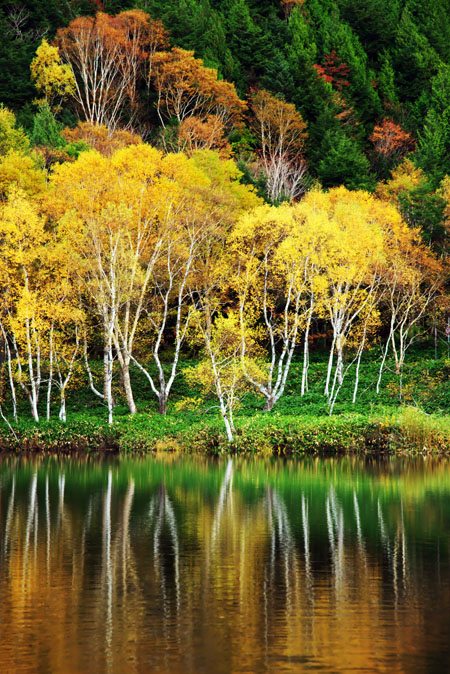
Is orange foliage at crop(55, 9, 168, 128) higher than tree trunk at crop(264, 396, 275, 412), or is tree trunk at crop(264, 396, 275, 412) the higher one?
orange foliage at crop(55, 9, 168, 128)

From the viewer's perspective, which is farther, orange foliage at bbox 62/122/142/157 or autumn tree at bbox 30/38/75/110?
autumn tree at bbox 30/38/75/110

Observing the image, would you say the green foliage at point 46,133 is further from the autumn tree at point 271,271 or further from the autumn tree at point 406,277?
the autumn tree at point 406,277

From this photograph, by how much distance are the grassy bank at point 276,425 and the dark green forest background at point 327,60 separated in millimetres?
22023

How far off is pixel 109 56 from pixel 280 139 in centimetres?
1541

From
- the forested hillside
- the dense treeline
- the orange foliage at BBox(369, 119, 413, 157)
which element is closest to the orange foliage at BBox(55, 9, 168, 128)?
the dense treeline

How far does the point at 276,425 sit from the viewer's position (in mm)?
36438

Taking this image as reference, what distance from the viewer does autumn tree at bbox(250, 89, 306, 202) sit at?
65250 millimetres

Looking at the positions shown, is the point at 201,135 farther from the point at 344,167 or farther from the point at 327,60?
the point at 327,60

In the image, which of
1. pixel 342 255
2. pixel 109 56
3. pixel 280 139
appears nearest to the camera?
pixel 342 255

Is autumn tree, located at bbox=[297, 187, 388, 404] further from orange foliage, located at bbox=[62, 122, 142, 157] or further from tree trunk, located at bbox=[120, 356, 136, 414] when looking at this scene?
orange foliage, located at bbox=[62, 122, 142, 157]

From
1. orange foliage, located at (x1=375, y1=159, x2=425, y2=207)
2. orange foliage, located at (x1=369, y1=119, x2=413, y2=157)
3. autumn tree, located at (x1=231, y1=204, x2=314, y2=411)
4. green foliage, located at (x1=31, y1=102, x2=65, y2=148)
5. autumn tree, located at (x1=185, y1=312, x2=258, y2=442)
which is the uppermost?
orange foliage, located at (x1=369, y1=119, x2=413, y2=157)

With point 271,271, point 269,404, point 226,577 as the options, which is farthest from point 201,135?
point 226,577

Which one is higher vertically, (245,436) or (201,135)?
(201,135)

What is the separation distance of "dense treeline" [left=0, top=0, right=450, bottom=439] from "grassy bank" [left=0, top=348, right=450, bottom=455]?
3.79ft
